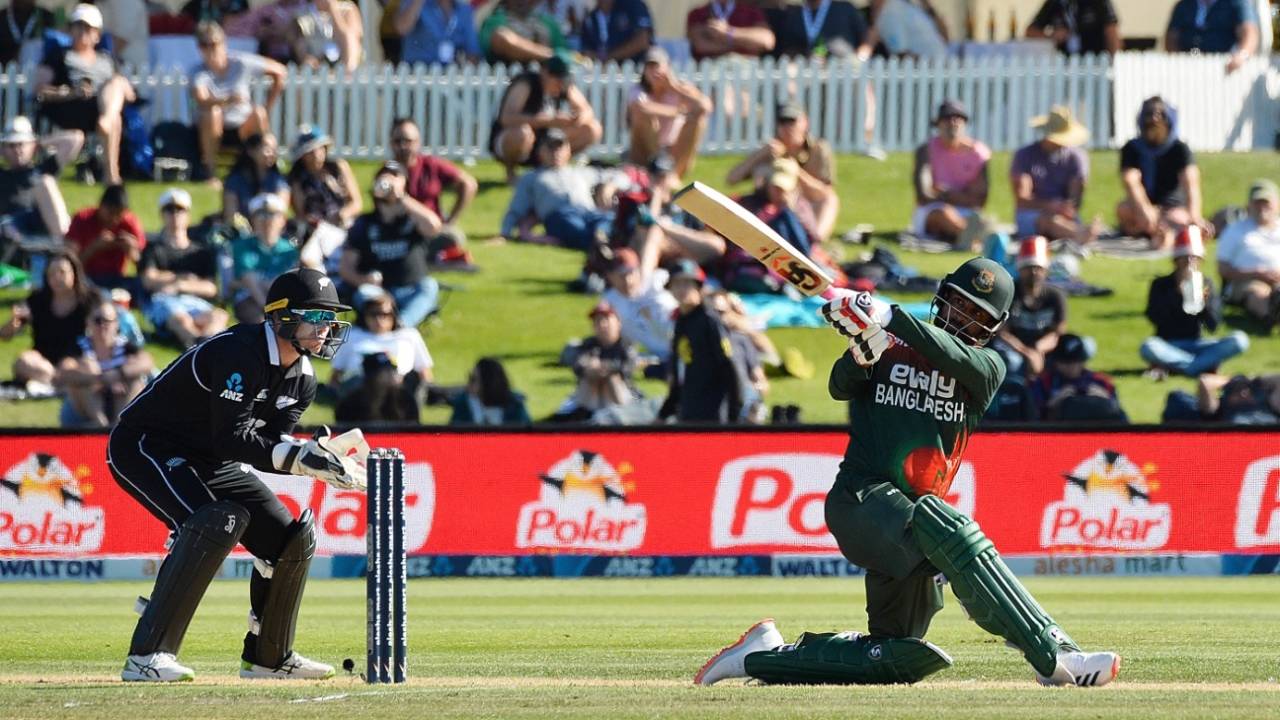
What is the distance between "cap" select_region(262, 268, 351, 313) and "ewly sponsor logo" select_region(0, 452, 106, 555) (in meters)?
6.62

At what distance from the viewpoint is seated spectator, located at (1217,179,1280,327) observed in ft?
61.1

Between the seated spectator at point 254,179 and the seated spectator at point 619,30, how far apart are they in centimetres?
470

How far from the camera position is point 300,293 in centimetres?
813

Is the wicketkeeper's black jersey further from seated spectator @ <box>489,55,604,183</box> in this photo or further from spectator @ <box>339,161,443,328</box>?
seated spectator @ <box>489,55,604,183</box>

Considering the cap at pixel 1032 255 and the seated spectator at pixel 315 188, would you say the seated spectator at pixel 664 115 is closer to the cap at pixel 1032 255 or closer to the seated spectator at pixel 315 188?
the seated spectator at pixel 315 188

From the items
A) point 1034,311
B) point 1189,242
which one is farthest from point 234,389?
point 1189,242

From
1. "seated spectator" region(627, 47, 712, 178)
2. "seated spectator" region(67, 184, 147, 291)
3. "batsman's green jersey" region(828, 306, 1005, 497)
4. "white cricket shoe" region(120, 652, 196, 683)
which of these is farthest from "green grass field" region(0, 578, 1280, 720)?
"seated spectator" region(627, 47, 712, 178)

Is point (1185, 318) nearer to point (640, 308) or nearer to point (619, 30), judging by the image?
point (640, 308)

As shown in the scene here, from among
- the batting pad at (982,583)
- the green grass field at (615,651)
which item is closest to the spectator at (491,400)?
the green grass field at (615,651)

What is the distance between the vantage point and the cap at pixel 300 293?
812cm

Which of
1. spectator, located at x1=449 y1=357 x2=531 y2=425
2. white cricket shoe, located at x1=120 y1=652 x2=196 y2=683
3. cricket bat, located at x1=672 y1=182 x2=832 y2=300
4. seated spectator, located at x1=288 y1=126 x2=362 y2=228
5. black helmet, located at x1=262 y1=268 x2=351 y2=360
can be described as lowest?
spectator, located at x1=449 y1=357 x2=531 y2=425

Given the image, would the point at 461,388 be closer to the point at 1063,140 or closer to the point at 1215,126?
the point at 1063,140

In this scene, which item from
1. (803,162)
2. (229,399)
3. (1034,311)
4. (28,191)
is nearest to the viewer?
(229,399)

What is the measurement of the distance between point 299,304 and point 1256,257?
1276cm
